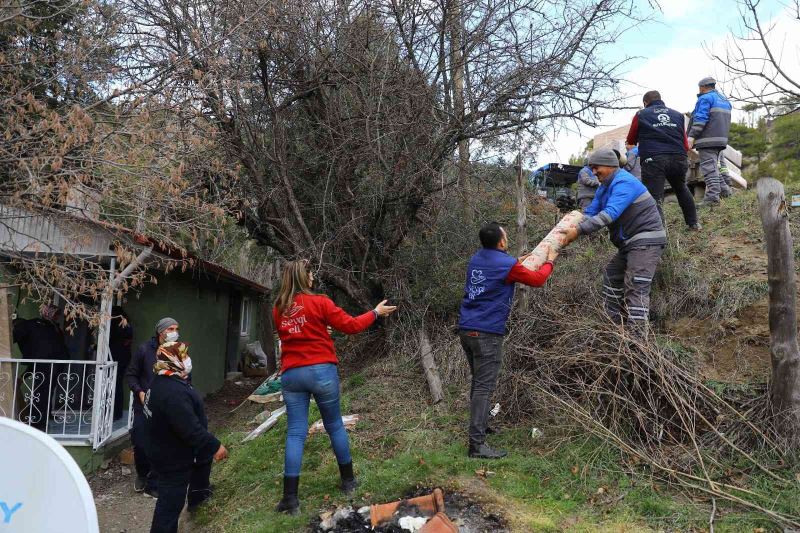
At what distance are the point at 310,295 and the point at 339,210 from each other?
4.82m

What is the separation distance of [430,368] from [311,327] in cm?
311

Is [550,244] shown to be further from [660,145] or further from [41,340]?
[41,340]

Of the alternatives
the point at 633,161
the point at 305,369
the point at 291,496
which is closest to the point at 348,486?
the point at 291,496

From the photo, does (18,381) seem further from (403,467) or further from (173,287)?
(403,467)

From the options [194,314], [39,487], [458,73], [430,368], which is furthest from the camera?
[194,314]

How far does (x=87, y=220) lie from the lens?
584 centimetres

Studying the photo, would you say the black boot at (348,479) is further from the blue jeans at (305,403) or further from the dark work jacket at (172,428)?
the dark work jacket at (172,428)

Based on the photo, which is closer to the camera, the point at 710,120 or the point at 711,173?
the point at 710,120

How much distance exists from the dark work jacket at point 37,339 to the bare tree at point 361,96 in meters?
2.90

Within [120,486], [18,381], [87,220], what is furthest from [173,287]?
[87,220]

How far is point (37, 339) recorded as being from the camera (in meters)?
7.75

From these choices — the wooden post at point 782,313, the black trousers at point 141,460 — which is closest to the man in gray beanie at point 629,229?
the wooden post at point 782,313

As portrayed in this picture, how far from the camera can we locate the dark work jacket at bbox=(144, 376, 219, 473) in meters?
4.36

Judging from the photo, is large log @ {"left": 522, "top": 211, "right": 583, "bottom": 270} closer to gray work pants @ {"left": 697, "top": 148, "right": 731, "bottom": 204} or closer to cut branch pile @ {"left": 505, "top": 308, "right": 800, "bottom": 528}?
cut branch pile @ {"left": 505, "top": 308, "right": 800, "bottom": 528}
